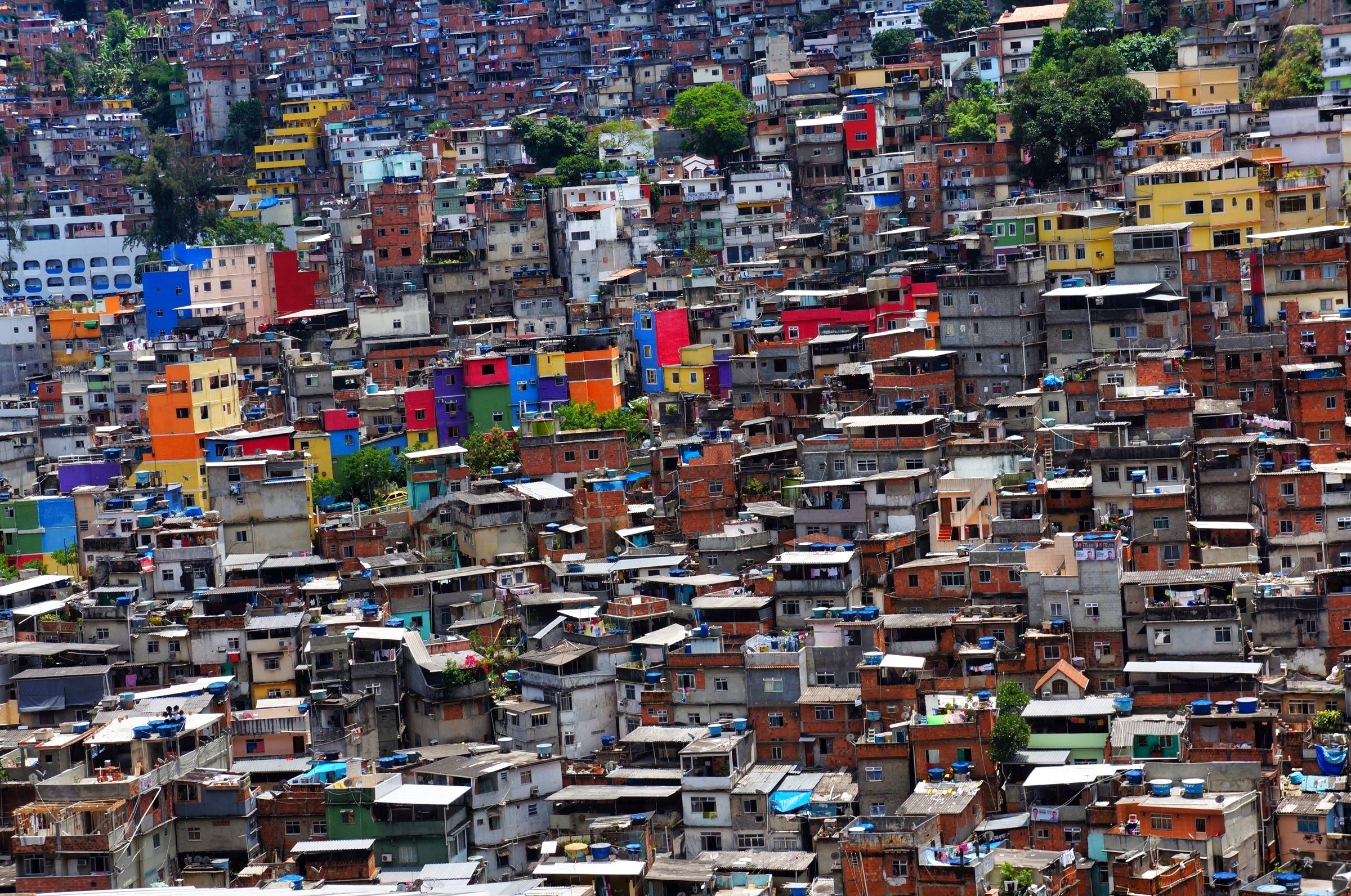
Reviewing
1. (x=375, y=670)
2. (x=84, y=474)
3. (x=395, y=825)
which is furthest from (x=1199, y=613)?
(x=84, y=474)

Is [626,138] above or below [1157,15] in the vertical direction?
below

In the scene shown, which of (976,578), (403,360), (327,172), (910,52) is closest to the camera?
(976,578)

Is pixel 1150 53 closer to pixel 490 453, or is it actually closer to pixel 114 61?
pixel 490 453

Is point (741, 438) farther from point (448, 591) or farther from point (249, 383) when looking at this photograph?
point (249, 383)

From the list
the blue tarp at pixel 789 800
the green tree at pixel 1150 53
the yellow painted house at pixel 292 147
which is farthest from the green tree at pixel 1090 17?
the blue tarp at pixel 789 800

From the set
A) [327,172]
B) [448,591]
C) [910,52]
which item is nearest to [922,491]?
[448,591]

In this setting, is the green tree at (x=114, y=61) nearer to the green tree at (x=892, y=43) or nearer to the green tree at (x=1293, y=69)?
the green tree at (x=892, y=43)
